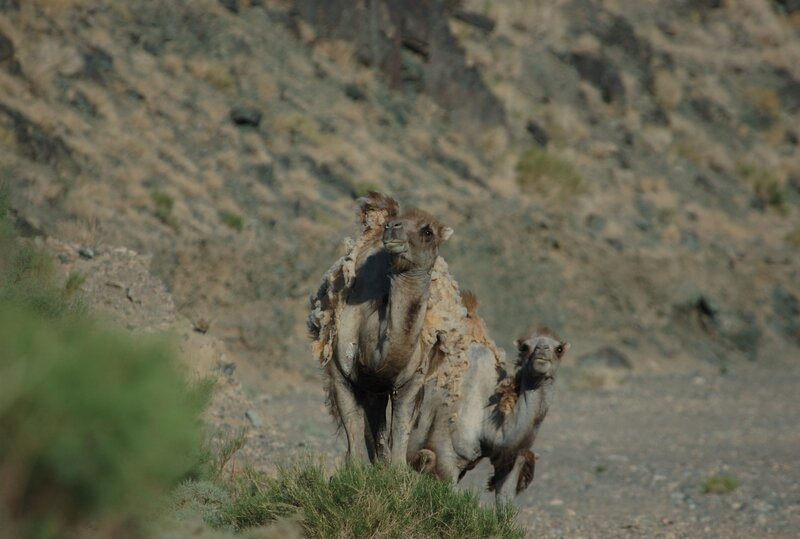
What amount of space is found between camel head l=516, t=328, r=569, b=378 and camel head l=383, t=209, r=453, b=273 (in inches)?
51.4

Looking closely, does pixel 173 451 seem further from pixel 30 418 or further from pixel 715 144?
pixel 715 144

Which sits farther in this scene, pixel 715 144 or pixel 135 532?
pixel 715 144

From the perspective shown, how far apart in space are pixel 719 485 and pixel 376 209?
851 cm

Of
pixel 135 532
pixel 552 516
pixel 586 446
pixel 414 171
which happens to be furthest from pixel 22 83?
pixel 135 532

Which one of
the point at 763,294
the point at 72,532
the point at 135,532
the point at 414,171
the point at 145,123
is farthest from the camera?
the point at 763,294

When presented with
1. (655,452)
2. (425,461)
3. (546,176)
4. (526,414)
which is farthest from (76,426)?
(546,176)

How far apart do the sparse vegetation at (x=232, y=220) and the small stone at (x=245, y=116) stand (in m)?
3.85

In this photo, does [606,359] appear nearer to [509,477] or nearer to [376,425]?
[509,477]

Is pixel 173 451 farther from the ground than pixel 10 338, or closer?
closer

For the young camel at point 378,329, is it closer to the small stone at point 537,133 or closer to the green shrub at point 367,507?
the green shrub at point 367,507

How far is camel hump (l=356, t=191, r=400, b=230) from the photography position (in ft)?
30.1

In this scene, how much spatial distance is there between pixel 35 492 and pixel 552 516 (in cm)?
1031

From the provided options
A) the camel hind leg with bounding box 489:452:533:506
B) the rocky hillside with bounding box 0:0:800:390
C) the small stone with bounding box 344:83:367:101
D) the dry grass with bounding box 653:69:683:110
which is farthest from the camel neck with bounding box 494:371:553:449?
the dry grass with bounding box 653:69:683:110

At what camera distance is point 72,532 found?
4258 mm
